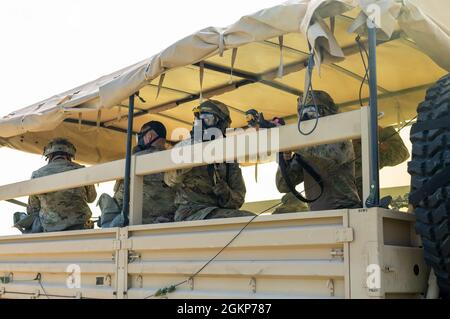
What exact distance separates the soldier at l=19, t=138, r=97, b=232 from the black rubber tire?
11.4ft

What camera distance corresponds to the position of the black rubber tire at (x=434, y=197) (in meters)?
2.48

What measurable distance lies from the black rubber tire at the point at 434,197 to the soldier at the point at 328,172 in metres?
0.90

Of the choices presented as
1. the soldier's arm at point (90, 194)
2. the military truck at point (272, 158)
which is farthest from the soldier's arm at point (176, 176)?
the soldier's arm at point (90, 194)

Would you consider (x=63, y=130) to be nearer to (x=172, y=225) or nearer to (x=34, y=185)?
(x=34, y=185)

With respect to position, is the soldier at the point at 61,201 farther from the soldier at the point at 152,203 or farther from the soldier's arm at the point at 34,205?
the soldier at the point at 152,203

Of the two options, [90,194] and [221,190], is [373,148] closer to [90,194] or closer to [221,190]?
[221,190]

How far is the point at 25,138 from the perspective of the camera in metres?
5.89

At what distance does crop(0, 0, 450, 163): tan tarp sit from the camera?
291 centimetres

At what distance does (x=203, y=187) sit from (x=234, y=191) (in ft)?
0.80

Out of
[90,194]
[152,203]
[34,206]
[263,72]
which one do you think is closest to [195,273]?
[152,203]

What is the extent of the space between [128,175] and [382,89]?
2.19 meters

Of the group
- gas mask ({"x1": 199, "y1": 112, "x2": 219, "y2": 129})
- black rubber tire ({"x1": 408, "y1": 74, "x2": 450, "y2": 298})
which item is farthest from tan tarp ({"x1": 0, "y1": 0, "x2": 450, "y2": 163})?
black rubber tire ({"x1": 408, "y1": 74, "x2": 450, "y2": 298})

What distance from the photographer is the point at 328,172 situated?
3729mm
